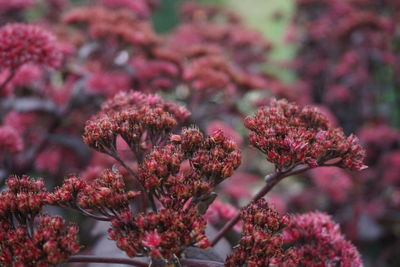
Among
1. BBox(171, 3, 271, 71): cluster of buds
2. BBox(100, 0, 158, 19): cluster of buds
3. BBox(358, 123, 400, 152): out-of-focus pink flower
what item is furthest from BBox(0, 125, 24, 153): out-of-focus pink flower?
BBox(358, 123, 400, 152): out-of-focus pink flower

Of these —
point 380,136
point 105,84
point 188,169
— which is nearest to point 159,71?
point 105,84

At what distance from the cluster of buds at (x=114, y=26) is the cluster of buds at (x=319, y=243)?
1339mm

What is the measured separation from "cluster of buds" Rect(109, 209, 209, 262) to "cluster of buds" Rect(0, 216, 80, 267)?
0.10m

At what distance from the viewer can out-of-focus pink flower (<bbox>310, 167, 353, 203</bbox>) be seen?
9.73ft

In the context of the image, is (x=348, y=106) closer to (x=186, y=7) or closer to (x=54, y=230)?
(x=186, y=7)

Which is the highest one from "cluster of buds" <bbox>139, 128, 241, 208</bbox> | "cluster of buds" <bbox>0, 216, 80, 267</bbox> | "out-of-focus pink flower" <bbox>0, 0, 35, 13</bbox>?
"out-of-focus pink flower" <bbox>0, 0, 35, 13</bbox>

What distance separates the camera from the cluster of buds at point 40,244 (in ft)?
2.94

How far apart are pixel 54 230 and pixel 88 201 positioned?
97mm

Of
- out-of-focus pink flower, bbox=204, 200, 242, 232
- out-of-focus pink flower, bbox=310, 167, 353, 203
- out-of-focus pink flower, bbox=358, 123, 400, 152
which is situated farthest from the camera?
out-of-focus pink flower, bbox=358, 123, 400, 152

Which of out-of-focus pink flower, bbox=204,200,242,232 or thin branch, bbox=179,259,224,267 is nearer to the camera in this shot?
thin branch, bbox=179,259,224,267

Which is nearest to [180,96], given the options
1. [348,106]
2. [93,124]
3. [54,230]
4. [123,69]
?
[123,69]

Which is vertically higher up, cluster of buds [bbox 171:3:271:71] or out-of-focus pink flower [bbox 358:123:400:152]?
out-of-focus pink flower [bbox 358:123:400:152]

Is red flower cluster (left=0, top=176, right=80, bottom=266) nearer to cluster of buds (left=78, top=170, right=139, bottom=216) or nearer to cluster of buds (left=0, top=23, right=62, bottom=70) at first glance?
cluster of buds (left=78, top=170, right=139, bottom=216)

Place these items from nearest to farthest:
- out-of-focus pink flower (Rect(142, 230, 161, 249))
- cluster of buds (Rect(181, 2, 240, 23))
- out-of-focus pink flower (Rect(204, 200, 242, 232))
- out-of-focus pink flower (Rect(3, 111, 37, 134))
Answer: out-of-focus pink flower (Rect(142, 230, 161, 249)) → out-of-focus pink flower (Rect(204, 200, 242, 232)) → out-of-focus pink flower (Rect(3, 111, 37, 134)) → cluster of buds (Rect(181, 2, 240, 23))
